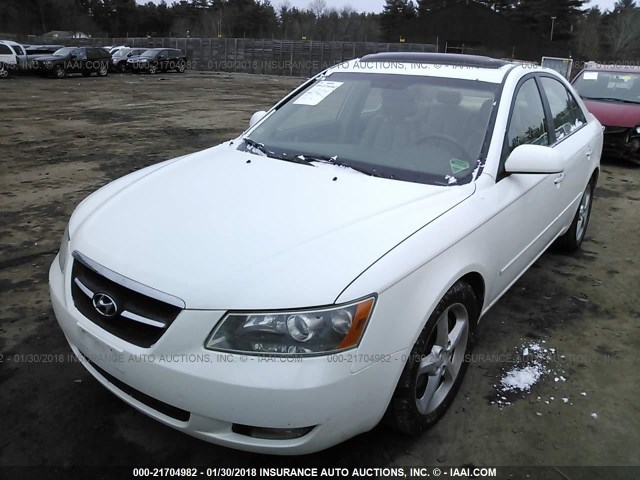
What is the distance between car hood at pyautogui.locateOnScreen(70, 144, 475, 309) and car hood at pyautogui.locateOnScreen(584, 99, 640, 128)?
283 inches

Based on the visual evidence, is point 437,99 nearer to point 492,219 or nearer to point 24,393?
point 492,219

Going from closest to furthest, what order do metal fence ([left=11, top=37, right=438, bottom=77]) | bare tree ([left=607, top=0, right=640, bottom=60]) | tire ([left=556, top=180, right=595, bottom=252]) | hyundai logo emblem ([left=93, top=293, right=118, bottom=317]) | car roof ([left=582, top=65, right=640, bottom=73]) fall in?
hyundai logo emblem ([left=93, top=293, right=118, bottom=317]) → tire ([left=556, top=180, right=595, bottom=252]) → car roof ([left=582, top=65, right=640, bottom=73]) → metal fence ([left=11, top=37, right=438, bottom=77]) → bare tree ([left=607, top=0, right=640, bottom=60])

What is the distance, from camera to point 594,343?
326cm

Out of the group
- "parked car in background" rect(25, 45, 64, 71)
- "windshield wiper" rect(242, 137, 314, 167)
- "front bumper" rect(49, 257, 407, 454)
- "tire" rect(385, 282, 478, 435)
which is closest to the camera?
"front bumper" rect(49, 257, 407, 454)

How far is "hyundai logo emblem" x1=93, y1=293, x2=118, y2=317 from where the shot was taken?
197 centimetres

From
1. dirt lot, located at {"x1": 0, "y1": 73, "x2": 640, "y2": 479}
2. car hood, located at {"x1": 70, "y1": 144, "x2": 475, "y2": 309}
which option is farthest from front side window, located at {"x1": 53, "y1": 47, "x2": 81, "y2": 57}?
car hood, located at {"x1": 70, "y1": 144, "x2": 475, "y2": 309}

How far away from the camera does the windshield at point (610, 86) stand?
884 centimetres

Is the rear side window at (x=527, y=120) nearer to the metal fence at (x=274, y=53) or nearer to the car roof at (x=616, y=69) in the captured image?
the car roof at (x=616, y=69)

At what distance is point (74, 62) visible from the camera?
2514 cm

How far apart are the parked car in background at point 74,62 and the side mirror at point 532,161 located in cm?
2623

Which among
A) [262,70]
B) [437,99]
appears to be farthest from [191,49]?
[437,99]

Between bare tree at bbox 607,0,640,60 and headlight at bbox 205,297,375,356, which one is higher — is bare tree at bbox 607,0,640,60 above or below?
above

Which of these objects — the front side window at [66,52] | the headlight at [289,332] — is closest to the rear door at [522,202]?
the headlight at [289,332]

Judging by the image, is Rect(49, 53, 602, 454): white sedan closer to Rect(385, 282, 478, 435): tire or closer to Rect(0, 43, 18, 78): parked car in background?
Rect(385, 282, 478, 435): tire
